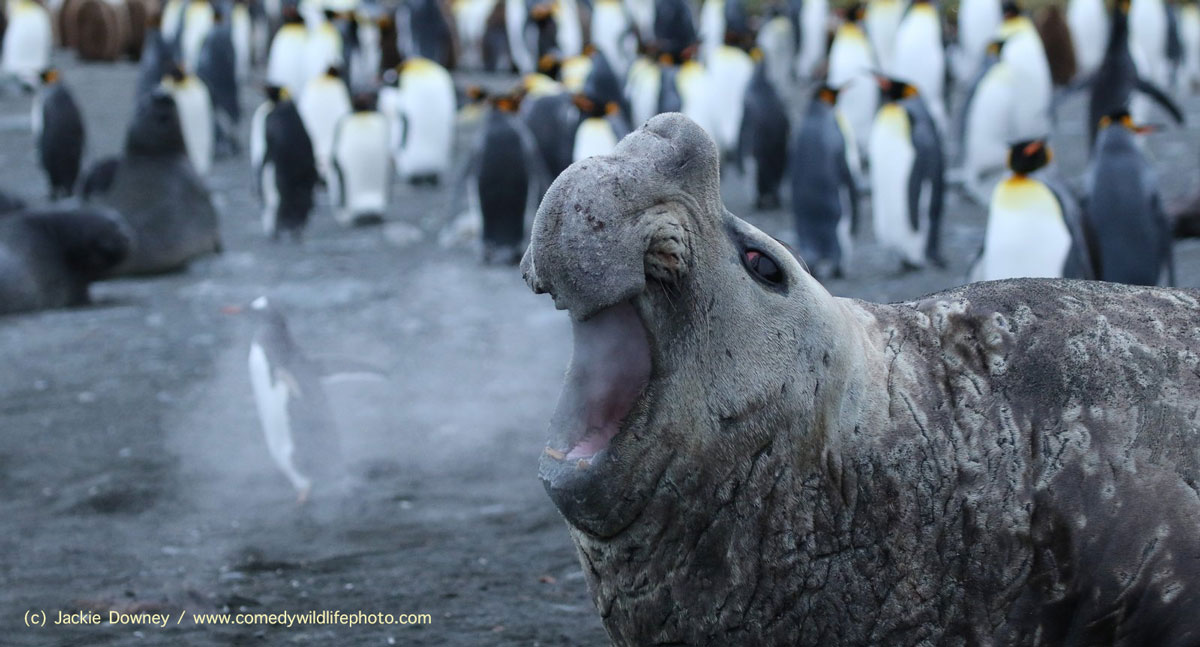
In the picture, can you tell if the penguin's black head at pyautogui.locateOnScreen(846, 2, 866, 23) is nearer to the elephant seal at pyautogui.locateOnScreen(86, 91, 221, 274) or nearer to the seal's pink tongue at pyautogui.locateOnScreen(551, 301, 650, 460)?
the elephant seal at pyautogui.locateOnScreen(86, 91, 221, 274)

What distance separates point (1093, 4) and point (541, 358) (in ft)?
54.7

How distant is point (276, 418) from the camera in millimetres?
6652

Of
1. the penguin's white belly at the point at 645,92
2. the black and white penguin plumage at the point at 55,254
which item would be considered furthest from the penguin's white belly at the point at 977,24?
the black and white penguin plumage at the point at 55,254

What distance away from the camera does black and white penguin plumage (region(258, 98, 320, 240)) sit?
13516mm

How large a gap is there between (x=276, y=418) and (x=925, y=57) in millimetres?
12963

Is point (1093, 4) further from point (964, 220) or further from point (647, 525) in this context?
point (647, 525)

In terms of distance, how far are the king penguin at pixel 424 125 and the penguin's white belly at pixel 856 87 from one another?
181 inches

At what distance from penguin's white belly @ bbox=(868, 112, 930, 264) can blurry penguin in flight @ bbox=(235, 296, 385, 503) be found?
17.8ft

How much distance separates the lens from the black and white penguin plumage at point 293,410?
6.44 meters

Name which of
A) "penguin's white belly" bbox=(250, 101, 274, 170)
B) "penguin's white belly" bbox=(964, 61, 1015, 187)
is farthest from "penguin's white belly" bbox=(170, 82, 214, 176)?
"penguin's white belly" bbox=(964, 61, 1015, 187)

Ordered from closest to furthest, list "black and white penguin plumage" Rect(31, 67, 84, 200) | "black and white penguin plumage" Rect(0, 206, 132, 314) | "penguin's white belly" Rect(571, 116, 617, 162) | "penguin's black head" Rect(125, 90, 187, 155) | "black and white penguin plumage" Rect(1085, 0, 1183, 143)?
1. "black and white penguin plumage" Rect(0, 206, 132, 314)
2. "penguin's black head" Rect(125, 90, 187, 155)
3. "penguin's white belly" Rect(571, 116, 617, 162)
4. "black and white penguin plumage" Rect(1085, 0, 1183, 143)
5. "black and white penguin plumage" Rect(31, 67, 84, 200)

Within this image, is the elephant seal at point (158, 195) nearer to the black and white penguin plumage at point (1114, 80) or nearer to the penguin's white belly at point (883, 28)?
the black and white penguin plumage at point (1114, 80)

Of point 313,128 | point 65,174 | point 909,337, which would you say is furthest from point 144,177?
point 909,337

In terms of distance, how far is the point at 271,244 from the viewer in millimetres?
13352
